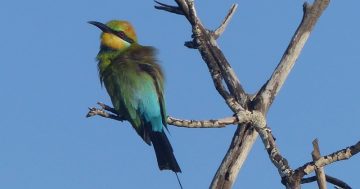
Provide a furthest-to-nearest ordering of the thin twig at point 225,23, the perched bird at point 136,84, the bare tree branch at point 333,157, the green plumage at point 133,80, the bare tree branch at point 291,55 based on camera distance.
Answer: the green plumage at point 133,80
the perched bird at point 136,84
the thin twig at point 225,23
the bare tree branch at point 291,55
the bare tree branch at point 333,157

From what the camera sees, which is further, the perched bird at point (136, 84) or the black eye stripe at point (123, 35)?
the black eye stripe at point (123, 35)

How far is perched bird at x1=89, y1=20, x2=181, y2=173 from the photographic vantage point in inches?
159

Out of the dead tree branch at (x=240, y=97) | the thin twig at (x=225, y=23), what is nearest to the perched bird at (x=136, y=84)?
the dead tree branch at (x=240, y=97)

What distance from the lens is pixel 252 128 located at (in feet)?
10.7

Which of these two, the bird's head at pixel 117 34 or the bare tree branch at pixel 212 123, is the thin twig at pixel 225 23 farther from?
the bird's head at pixel 117 34

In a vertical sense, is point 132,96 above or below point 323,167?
above

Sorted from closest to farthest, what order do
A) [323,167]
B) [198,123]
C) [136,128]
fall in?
[323,167]
[198,123]
[136,128]

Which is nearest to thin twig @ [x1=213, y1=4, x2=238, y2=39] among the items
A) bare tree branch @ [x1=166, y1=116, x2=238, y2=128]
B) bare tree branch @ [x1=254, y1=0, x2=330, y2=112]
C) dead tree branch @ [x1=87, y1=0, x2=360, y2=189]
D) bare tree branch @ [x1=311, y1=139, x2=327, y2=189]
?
dead tree branch @ [x1=87, y1=0, x2=360, y2=189]

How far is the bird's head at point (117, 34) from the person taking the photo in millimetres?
4664

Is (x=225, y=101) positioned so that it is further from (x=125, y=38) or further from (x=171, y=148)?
(x=125, y=38)

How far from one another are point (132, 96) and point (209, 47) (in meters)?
0.95

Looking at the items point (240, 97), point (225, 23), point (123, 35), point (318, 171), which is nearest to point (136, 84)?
point (123, 35)

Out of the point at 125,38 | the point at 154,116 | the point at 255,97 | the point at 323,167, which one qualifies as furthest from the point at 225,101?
the point at 125,38

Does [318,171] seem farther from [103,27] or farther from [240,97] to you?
[103,27]
